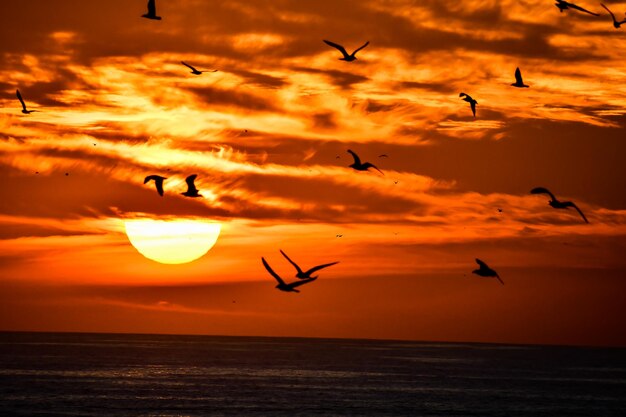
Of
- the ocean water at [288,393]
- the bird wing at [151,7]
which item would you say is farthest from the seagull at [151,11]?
the ocean water at [288,393]

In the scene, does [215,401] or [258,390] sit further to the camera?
[258,390]

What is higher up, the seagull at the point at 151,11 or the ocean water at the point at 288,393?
the seagull at the point at 151,11

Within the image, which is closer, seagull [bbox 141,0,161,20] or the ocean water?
seagull [bbox 141,0,161,20]

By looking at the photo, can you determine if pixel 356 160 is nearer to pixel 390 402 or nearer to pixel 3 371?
pixel 390 402

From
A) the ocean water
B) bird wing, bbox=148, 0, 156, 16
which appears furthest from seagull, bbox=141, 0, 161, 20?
the ocean water

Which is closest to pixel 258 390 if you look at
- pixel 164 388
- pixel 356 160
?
pixel 164 388

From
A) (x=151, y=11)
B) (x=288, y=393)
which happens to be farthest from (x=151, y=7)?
(x=288, y=393)

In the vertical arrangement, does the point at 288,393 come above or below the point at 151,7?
below

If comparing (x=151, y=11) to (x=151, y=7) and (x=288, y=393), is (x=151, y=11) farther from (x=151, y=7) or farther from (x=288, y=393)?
(x=288, y=393)

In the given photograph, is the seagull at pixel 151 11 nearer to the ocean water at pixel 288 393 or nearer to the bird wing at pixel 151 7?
the bird wing at pixel 151 7

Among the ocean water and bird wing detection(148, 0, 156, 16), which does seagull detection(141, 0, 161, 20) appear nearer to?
bird wing detection(148, 0, 156, 16)

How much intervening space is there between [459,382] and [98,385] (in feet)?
185

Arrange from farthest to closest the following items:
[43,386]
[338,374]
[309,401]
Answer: [338,374] → [43,386] → [309,401]

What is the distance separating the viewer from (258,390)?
132125 millimetres
